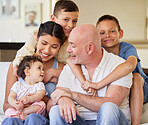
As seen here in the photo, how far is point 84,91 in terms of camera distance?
1.77 m

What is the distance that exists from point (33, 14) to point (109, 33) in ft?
10.8

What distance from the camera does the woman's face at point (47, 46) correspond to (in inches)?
77.6

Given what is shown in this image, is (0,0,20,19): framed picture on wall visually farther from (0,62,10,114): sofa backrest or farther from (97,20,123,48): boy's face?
(97,20,123,48): boy's face

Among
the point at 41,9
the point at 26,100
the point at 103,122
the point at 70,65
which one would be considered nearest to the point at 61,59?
the point at 70,65

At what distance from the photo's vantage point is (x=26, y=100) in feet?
5.73

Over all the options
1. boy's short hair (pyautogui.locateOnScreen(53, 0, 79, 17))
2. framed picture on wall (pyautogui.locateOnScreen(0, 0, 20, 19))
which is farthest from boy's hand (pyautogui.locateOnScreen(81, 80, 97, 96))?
framed picture on wall (pyautogui.locateOnScreen(0, 0, 20, 19))

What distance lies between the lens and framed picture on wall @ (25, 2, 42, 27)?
505 cm


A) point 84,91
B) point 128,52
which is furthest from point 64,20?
point 84,91

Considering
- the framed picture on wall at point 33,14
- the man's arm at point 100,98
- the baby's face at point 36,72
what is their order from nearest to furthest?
the man's arm at point 100,98 < the baby's face at point 36,72 < the framed picture on wall at point 33,14

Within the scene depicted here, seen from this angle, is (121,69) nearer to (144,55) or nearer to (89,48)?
(89,48)

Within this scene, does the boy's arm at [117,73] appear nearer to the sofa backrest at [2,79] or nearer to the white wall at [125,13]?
the sofa backrest at [2,79]

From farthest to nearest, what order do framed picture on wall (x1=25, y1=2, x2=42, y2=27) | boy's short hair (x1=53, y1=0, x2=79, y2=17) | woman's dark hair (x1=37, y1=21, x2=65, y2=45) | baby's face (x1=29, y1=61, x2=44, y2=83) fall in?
framed picture on wall (x1=25, y1=2, x2=42, y2=27) → boy's short hair (x1=53, y1=0, x2=79, y2=17) → woman's dark hair (x1=37, y1=21, x2=65, y2=45) → baby's face (x1=29, y1=61, x2=44, y2=83)

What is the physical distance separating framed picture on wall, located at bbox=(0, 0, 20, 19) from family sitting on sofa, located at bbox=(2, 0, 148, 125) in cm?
325

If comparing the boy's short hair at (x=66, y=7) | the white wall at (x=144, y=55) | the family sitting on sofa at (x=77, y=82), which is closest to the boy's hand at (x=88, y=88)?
the family sitting on sofa at (x=77, y=82)
